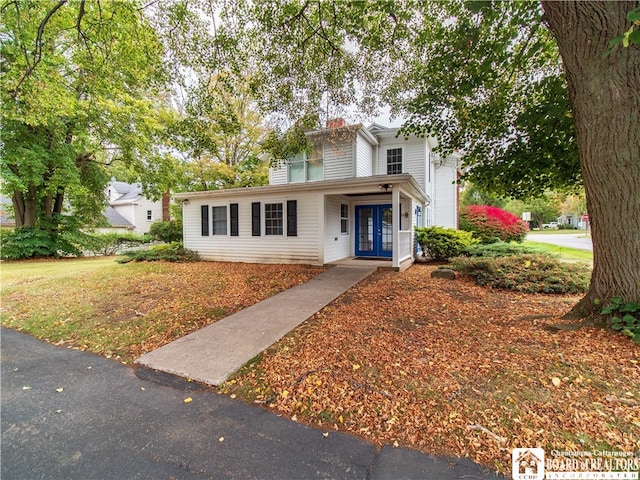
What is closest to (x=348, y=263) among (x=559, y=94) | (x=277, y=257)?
(x=277, y=257)

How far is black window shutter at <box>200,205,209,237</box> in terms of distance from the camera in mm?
12773

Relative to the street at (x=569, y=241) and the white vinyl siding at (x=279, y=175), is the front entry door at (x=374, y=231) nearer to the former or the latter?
the white vinyl siding at (x=279, y=175)

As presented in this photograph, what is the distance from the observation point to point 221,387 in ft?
9.94

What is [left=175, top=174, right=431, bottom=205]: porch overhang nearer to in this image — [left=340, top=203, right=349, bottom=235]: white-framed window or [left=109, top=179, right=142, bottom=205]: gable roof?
[left=340, top=203, right=349, bottom=235]: white-framed window

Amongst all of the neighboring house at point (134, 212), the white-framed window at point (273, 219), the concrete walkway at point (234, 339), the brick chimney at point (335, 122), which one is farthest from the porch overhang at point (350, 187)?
the neighboring house at point (134, 212)

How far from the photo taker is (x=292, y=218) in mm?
11125

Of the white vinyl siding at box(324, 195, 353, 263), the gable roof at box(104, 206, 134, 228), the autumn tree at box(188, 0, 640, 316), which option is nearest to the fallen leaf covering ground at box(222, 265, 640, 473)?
the autumn tree at box(188, 0, 640, 316)

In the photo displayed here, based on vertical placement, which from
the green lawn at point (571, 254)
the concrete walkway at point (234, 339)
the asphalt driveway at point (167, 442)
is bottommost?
the asphalt driveway at point (167, 442)

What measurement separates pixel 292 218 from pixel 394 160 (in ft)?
23.2

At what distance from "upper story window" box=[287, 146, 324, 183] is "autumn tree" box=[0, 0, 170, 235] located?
6.49 metres

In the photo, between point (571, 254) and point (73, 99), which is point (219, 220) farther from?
point (571, 254)

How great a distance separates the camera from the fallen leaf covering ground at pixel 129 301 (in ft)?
14.8

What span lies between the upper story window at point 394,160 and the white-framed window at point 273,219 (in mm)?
6696

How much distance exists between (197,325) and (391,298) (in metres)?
3.84
